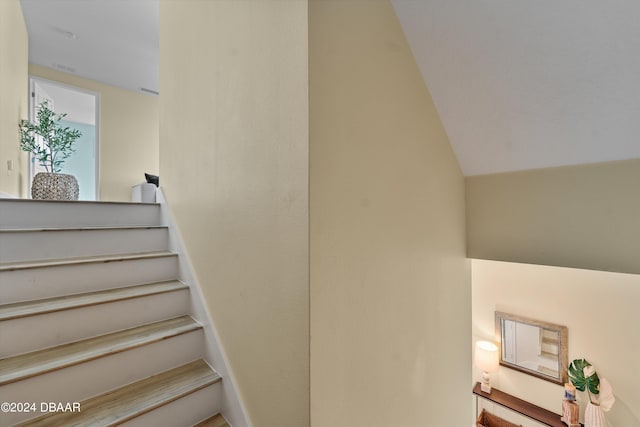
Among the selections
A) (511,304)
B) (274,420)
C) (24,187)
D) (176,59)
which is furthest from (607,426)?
(24,187)

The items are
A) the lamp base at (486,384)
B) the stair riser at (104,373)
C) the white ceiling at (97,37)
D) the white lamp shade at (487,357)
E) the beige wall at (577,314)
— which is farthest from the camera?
the lamp base at (486,384)

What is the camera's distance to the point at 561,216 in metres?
1.37

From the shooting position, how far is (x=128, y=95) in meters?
5.12

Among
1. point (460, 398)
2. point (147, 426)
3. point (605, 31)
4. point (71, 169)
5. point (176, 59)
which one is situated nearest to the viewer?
point (605, 31)

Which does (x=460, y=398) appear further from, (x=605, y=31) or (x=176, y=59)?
(x=176, y=59)

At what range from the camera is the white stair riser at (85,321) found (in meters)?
1.21

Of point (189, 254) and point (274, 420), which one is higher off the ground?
point (189, 254)

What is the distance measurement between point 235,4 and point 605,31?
134 centimetres

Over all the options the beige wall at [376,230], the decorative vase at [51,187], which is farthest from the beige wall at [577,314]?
the decorative vase at [51,187]

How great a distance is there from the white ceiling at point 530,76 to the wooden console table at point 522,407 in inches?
133

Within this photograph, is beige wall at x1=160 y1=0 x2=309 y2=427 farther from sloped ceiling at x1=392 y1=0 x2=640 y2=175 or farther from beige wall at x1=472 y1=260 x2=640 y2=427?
beige wall at x1=472 y1=260 x2=640 y2=427

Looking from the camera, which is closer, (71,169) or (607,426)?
(607,426)

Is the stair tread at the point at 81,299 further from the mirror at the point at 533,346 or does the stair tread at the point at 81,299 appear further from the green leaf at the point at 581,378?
the green leaf at the point at 581,378

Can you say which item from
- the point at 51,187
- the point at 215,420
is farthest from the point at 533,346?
the point at 51,187
